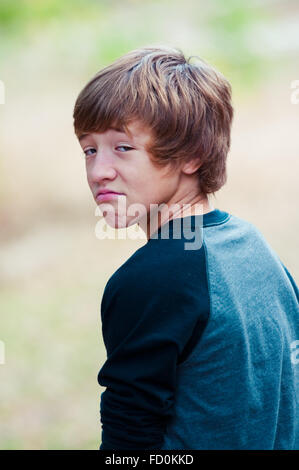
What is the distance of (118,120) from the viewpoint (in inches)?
56.2

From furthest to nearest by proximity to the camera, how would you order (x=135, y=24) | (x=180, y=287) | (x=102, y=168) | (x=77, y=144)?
1. (x=135, y=24)
2. (x=77, y=144)
3. (x=102, y=168)
4. (x=180, y=287)

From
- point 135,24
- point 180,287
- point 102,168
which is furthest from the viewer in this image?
→ point 135,24

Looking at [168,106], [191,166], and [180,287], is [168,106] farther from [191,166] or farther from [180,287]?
[180,287]

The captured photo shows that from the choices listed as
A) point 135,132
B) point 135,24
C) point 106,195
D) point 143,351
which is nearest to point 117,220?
point 106,195

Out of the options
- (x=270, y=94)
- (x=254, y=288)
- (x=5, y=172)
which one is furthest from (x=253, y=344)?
(x=270, y=94)

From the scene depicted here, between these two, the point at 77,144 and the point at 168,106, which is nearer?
the point at 168,106

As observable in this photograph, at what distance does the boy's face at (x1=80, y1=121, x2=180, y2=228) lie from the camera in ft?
4.71

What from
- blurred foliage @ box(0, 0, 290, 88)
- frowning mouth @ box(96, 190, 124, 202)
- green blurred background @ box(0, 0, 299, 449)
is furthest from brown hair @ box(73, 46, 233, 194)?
blurred foliage @ box(0, 0, 290, 88)

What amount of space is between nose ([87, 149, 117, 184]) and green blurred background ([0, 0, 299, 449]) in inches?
121

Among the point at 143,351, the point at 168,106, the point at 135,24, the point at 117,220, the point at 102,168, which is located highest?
the point at 135,24

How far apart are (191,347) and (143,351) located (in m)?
0.09

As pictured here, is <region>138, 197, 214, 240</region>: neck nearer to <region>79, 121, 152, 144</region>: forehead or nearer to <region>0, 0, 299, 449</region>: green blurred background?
<region>79, 121, 152, 144</region>: forehead

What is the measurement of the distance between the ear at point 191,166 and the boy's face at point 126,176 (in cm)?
4

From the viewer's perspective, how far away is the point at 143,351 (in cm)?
132
